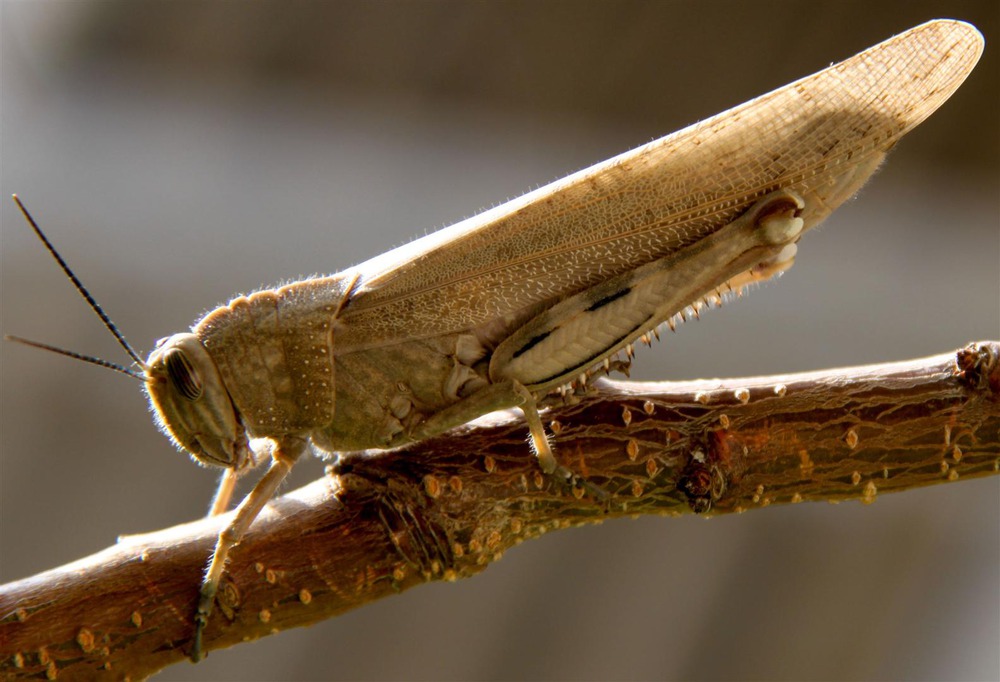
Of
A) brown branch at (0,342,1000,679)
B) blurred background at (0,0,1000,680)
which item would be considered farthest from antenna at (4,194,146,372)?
blurred background at (0,0,1000,680)

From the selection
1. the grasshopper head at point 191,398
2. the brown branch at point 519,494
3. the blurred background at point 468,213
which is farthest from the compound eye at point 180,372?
the blurred background at point 468,213

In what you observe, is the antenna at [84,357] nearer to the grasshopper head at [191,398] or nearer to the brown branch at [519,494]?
the grasshopper head at [191,398]

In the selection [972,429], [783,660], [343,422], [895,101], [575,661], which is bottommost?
[783,660]

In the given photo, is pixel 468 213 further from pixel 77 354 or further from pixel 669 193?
pixel 77 354

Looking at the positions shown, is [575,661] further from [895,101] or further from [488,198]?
[895,101]

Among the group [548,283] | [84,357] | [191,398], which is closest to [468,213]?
[548,283]

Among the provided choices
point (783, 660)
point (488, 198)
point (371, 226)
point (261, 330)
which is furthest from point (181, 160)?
point (783, 660)

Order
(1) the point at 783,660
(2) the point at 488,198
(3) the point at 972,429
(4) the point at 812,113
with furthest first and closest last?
1. (2) the point at 488,198
2. (1) the point at 783,660
3. (4) the point at 812,113
4. (3) the point at 972,429
